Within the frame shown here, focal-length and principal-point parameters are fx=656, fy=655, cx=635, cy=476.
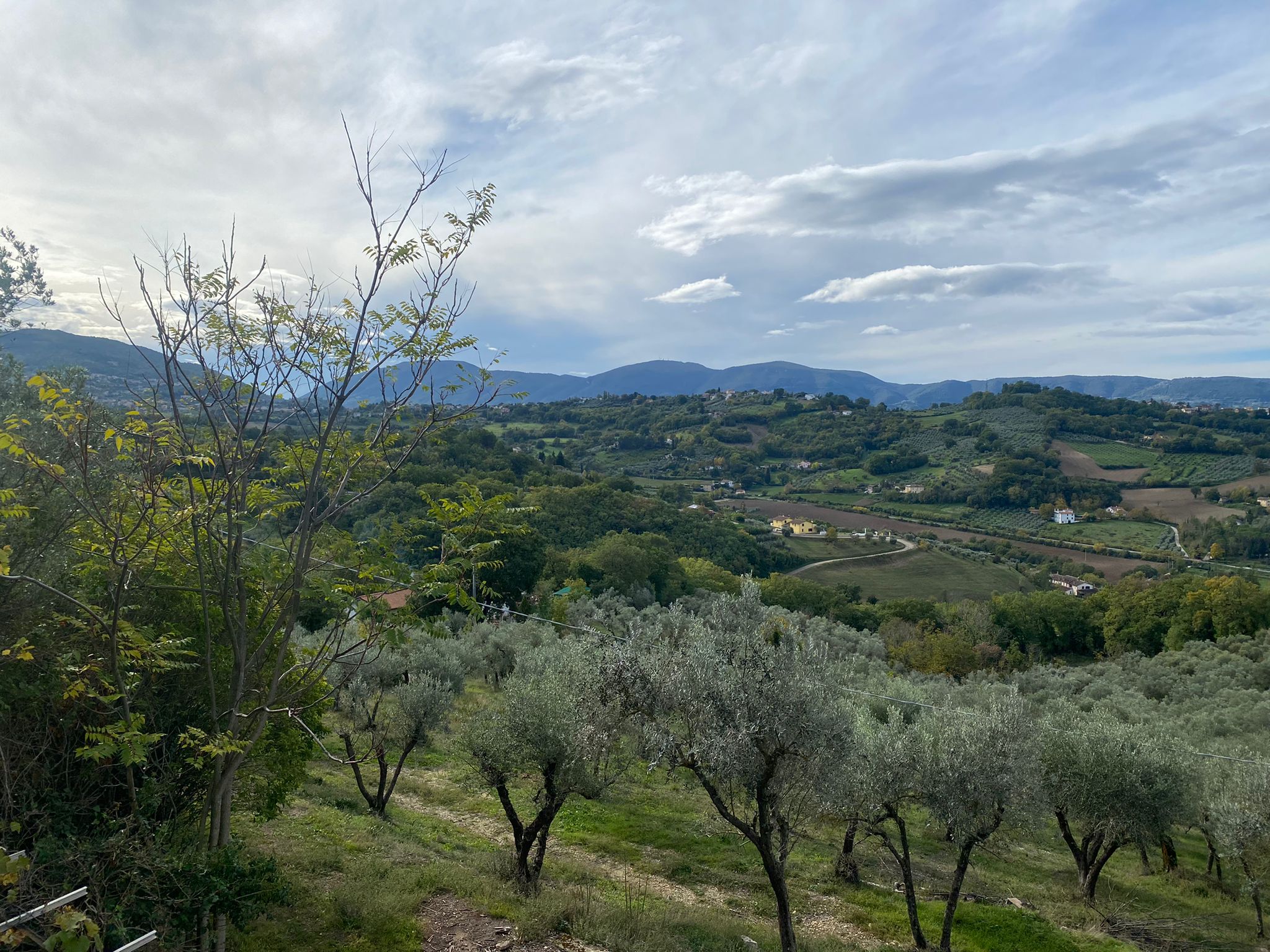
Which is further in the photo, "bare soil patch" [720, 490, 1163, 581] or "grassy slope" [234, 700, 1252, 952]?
"bare soil patch" [720, 490, 1163, 581]

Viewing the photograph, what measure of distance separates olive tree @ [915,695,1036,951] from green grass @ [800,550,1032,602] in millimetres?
64587

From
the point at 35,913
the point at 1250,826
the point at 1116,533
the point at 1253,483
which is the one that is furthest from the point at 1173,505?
the point at 35,913

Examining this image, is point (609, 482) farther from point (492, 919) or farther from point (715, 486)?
point (492, 919)

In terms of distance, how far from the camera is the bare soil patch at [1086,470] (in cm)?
11769

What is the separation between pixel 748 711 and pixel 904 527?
104959mm

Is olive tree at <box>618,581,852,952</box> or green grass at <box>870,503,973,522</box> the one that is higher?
olive tree at <box>618,581,852,952</box>

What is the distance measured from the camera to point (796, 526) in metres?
104

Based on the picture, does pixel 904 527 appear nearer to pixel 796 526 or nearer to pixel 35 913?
pixel 796 526

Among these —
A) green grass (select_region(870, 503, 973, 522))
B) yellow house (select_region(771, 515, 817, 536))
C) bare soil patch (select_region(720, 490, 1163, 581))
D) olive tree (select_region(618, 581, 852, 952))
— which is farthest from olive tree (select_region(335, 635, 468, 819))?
green grass (select_region(870, 503, 973, 522))

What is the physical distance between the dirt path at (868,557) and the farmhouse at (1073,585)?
18974mm

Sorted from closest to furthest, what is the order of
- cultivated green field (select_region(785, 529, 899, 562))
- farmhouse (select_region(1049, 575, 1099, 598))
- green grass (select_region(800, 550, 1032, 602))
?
farmhouse (select_region(1049, 575, 1099, 598)) → green grass (select_region(800, 550, 1032, 602)) → cultivated green field (select_region(785, 529, 899, 562))

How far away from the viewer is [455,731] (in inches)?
954

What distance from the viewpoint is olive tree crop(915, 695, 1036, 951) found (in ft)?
37.8

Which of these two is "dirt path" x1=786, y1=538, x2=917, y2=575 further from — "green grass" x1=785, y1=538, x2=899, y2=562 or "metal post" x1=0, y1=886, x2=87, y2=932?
"metal post" x1=0, y1=886, x2=87, y2=932
